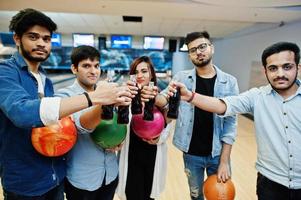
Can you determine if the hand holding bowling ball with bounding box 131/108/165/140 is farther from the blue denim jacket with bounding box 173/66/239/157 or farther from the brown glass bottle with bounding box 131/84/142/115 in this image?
the blue denim jacket with bounding box 173/66/239/157

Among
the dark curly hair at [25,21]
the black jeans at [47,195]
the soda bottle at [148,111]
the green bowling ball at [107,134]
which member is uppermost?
the dark curly hair at [25,21]

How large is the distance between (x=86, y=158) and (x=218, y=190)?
839 millimetres

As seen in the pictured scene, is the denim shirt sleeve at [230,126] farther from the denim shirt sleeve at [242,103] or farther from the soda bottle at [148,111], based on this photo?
the soda bottle at [148,111]

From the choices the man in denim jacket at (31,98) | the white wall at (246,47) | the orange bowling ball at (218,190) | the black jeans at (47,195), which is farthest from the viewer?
the white wall at (246,47)

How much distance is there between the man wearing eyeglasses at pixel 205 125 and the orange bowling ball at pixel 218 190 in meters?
0.04

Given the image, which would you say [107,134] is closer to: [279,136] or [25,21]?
[25,21]

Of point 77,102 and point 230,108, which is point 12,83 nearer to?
point 77,102

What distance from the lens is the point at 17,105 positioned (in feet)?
2.71

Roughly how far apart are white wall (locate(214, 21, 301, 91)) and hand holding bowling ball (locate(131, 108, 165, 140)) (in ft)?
14.5

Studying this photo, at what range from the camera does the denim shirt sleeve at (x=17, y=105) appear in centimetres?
82

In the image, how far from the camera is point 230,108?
1.34m

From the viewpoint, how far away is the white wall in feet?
16.3

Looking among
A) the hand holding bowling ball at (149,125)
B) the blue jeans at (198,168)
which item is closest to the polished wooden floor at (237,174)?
the blue jeans at (198,168)

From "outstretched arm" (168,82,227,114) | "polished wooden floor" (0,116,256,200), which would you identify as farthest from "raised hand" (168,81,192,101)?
"polished wooden floor" (0,116,256,200)
